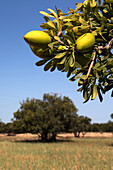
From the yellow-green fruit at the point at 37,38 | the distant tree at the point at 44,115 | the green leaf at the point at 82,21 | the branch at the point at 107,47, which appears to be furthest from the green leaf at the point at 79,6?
the distant tree at the point at 44,115

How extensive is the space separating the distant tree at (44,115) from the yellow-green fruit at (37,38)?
3269 cm

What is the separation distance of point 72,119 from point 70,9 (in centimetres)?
3569

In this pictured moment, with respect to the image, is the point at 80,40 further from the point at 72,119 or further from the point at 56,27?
the point at 72,119

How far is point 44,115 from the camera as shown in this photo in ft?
115

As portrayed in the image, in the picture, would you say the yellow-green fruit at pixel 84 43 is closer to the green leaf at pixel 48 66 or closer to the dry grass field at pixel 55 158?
the green leaf at pixel 48 66

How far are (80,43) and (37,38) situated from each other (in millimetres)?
326

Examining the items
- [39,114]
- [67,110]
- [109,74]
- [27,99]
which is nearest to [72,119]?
[67,110]

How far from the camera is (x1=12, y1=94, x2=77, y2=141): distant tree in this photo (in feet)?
112

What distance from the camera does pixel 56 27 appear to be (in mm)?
1751

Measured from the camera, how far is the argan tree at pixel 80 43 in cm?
160

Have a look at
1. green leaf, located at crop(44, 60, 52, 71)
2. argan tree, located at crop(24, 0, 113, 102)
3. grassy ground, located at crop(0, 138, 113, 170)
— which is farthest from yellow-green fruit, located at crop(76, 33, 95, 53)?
grassy ground, located at crop(0, 138, 113, 170)

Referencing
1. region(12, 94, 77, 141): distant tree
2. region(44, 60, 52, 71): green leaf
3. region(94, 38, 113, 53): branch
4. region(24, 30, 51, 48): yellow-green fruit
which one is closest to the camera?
region(24, 30, 51, 48): yellow-green fruit

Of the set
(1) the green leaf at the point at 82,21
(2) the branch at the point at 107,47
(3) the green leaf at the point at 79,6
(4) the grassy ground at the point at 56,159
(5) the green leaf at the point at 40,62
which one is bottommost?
(4) the grassy ground at the point at 56,159

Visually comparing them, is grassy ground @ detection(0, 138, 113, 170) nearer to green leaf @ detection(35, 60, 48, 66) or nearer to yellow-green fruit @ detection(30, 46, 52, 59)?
green leaf @ detection(35, 60, 48, 66)
